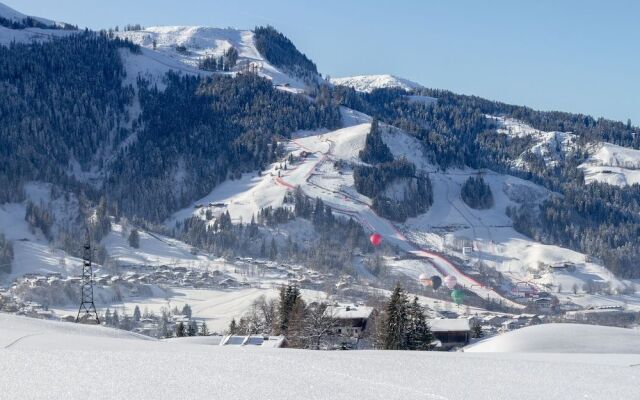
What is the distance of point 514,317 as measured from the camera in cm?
Result: 8512

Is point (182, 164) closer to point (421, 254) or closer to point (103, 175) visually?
point (103, 175)

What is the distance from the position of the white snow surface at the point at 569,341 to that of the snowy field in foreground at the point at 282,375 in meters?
8.60

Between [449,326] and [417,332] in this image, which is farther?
[449,326]

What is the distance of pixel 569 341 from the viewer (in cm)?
2831

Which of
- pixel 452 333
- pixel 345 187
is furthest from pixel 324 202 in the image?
pixel 452 333

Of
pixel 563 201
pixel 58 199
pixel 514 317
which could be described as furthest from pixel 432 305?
pixel 563 201

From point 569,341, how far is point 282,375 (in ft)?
51.7

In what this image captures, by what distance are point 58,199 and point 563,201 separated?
8863cm

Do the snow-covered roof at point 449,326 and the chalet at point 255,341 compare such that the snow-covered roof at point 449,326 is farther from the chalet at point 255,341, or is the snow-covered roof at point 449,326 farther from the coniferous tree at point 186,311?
the coniferous tree at point 186,311

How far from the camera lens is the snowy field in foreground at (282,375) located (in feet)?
45.9

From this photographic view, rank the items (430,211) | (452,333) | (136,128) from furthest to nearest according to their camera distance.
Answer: (136,128) → (430,211) → (452,333)

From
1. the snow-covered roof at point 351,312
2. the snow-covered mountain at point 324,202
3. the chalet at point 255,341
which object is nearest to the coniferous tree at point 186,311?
the snow-covered mountain at point 324,202

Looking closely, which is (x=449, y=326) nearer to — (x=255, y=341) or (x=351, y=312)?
(x=351, y=312)

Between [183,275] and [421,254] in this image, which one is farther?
[421,254]
